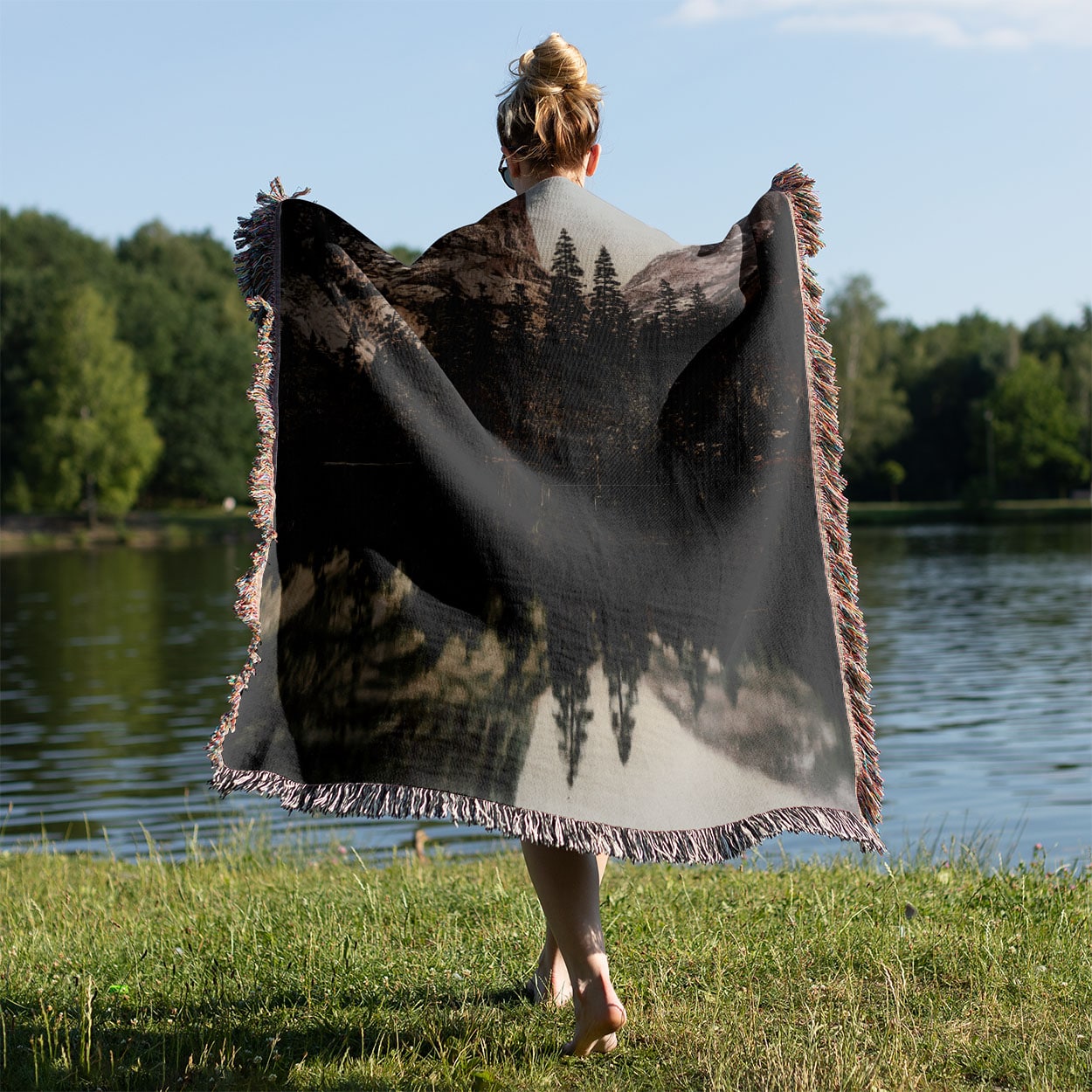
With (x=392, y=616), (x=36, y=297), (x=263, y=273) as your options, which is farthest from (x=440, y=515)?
(x=36, y=297)

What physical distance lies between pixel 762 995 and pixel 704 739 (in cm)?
69

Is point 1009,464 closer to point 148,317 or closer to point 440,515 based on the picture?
point 148,317

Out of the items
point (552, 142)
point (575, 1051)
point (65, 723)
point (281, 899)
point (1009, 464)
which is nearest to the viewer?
point (575, 1051)

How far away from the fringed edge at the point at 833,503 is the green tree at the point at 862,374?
202ft

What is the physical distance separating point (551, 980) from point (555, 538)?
108cm

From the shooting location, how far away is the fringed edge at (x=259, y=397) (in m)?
3.00

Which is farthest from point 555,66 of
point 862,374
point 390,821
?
point 862,374

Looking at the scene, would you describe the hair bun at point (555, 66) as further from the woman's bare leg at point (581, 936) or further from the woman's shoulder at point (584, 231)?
the woman's bare leg at point (581, 936)

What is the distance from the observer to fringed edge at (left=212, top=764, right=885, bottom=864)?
2.80 meters

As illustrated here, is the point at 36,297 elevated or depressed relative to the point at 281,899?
elevated

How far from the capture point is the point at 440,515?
2945mm

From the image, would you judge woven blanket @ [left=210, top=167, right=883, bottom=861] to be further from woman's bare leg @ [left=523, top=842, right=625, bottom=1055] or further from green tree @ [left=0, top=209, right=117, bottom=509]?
green tree @ [left=0, top=209, right=117, bottom=509]

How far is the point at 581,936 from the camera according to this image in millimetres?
2838

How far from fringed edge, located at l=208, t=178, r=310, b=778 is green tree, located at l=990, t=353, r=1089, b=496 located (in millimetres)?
67818
